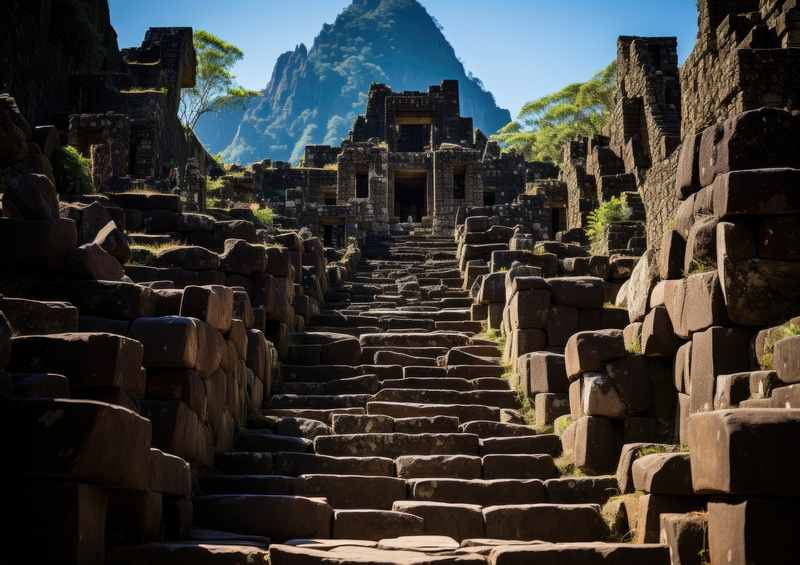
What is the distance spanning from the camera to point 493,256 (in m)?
17.6

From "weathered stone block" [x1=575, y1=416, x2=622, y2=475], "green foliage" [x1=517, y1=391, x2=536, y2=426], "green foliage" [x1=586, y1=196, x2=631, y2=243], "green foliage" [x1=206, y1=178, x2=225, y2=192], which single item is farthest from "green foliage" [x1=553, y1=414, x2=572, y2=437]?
"green foliage" [x1=206, y1=178, x2=225, y2=192]

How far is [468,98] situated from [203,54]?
113m

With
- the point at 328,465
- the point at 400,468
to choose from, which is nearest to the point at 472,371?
the point at 400,468

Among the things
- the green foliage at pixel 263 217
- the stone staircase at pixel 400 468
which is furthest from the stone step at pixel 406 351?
the green foliage at pixel 263 217

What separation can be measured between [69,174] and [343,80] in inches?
5489

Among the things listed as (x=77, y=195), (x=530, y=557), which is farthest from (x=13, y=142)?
(x=530, y=557)

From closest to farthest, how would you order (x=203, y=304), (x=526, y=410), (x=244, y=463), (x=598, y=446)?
(x=203, y=304), (x=598, y=446), (x=244, y=463), (x=526, y=410)

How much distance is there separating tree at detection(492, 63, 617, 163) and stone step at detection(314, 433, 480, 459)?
4804 cm

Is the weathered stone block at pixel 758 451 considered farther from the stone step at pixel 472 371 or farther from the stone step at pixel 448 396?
the stone step at pixel 472 371

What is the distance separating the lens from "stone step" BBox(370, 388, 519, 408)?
478 inches

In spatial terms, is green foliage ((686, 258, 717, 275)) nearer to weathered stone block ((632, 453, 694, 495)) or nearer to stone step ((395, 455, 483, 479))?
weathered stone block ((632, 453, 694, 495))

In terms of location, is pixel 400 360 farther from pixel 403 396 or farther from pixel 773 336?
pixel 773 336

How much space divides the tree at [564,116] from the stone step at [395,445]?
48035mm

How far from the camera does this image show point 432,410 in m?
11.6
